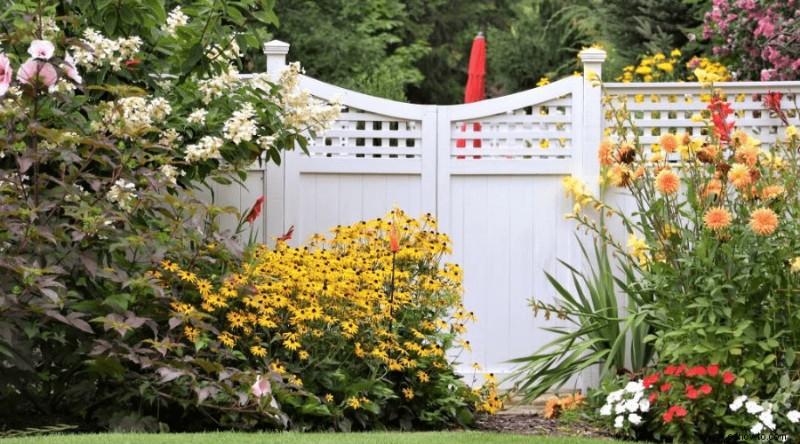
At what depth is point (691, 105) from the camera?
6926 mm

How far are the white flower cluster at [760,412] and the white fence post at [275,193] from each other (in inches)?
108

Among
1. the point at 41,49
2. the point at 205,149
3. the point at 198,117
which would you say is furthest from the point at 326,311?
the point at 41,49

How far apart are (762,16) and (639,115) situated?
3521mm

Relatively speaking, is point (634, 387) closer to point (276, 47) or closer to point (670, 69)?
point (276, 47)

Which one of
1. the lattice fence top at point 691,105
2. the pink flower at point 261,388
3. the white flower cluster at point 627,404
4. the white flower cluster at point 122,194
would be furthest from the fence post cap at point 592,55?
the pink flower at point 261,388

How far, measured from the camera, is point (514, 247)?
6.96 metres

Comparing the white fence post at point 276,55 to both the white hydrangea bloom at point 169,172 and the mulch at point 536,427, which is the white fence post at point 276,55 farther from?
the mulch at point 536,427

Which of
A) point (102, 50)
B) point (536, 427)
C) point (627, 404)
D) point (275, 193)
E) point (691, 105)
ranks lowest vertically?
point (536, 427)

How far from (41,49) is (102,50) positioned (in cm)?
64

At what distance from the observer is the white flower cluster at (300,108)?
6.21 meters

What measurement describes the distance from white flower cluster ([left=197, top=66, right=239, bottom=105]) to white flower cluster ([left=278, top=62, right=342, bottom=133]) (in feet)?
0.91

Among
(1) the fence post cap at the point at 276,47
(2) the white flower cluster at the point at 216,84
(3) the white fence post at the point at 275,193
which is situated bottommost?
(3) the white fence post at the point at 275,193

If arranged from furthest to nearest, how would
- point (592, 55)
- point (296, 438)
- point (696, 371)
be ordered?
point (592, 55) → point (696, 371) → point (296, 438)

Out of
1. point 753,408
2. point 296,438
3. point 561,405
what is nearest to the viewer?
point 296,438
